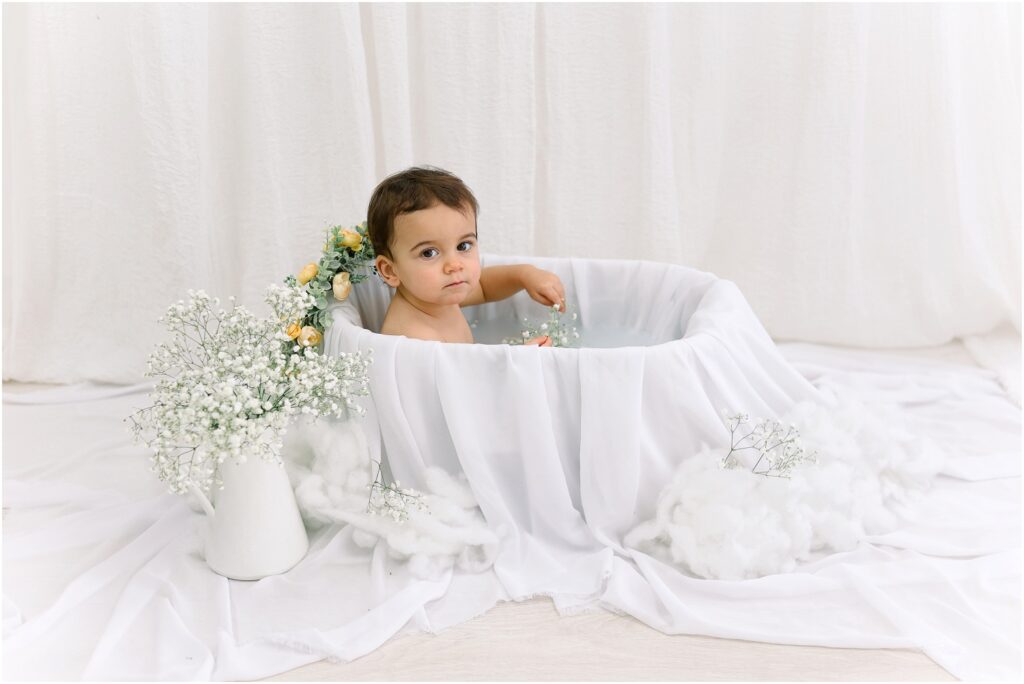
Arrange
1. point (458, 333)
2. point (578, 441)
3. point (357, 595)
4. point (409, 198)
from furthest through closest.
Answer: point (458, 333), point (409, 198), point (578, 441), point (357, 595)

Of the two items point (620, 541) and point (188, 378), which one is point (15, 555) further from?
point (620, 541)

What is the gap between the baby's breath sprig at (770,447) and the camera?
1.52 metres

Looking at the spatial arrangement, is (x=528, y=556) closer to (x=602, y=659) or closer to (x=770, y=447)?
(x=602, y=659)

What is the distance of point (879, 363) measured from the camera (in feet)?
7.80

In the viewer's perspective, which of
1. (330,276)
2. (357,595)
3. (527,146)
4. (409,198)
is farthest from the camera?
(527,146)

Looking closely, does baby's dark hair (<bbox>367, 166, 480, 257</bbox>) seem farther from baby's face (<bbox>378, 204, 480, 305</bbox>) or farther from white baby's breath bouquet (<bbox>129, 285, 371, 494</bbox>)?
white baby's breath bouquet (<bbox>129, 285, 371, 494</bbox>)

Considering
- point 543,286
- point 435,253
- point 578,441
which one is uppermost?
point 435,253

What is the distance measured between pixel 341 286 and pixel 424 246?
0.65 feet

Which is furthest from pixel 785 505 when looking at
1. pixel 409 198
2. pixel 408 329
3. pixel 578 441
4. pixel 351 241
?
pixel 351 241

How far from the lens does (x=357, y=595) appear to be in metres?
1.42

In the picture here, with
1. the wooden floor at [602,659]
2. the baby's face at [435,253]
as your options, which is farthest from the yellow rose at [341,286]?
the wooden floor at [602,659]

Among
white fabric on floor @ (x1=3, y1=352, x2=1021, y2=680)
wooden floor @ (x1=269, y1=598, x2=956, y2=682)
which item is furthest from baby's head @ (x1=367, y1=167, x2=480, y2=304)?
wooden floor @ (x1=269, y1=598, x2=956, y2=682)

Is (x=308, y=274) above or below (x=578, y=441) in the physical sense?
above

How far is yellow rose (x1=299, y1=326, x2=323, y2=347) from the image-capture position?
1.60 metres
